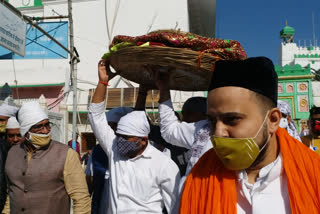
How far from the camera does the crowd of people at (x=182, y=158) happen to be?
120cm

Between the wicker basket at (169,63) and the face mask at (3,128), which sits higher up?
the wicker basket at (169,63)

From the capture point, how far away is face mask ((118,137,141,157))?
7.29 ft

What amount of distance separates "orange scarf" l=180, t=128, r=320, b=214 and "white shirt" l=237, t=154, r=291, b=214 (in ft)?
0.16

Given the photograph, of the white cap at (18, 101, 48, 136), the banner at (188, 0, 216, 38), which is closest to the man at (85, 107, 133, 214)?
Answer: the white cap at (18, 101, 48, 136)

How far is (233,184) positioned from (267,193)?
149 millimetres

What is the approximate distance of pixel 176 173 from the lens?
2111 millimetres

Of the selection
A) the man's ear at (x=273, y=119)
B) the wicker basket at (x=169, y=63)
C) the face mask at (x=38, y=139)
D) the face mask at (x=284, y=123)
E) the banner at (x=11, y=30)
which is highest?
the banner at (x=11, y=30)

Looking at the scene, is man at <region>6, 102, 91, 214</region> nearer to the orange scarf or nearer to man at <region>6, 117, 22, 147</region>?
man at <region>6, 117, 22, 147</region>

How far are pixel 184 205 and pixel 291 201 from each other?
0.47 m

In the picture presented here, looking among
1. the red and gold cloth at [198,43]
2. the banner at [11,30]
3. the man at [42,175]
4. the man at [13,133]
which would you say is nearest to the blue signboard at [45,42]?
the banner at [11,30]

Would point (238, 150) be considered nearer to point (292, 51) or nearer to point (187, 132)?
point (187, 132)

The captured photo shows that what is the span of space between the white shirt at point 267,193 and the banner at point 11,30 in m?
4.97

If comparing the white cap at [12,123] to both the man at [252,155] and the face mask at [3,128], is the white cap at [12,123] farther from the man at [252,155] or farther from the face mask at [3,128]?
the man at [252,155]

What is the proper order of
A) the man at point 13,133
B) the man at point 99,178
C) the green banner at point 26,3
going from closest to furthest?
the man at point 99,178, the man at point 13,133, the green banner at point 26,3
